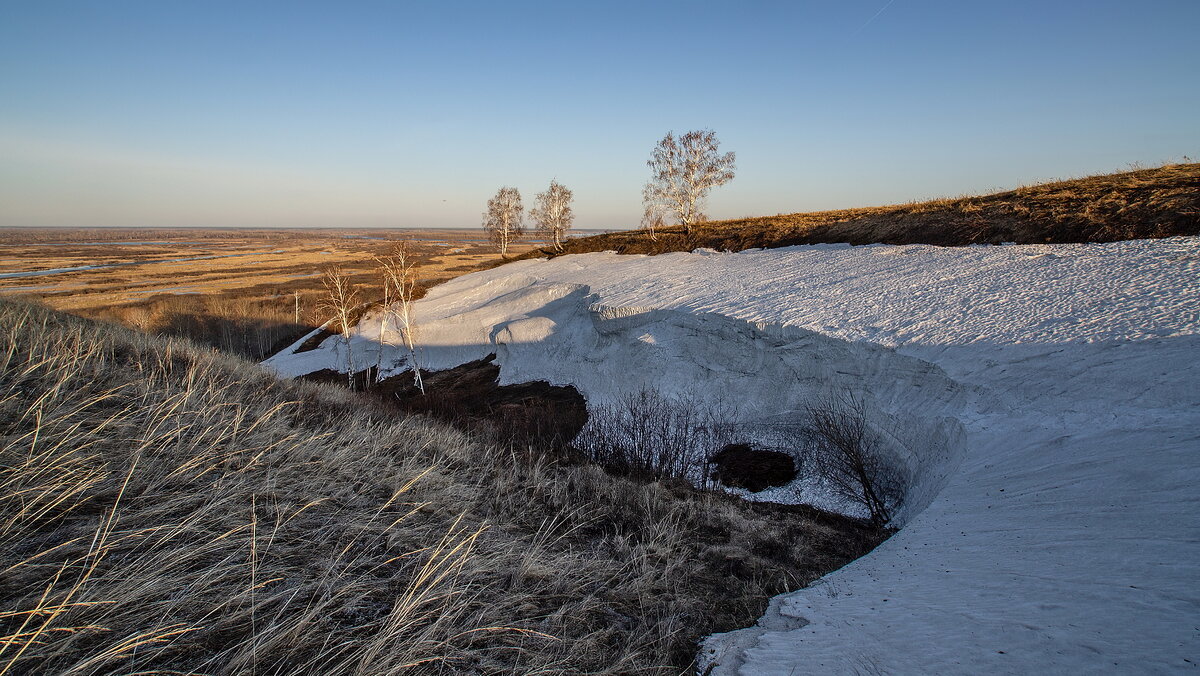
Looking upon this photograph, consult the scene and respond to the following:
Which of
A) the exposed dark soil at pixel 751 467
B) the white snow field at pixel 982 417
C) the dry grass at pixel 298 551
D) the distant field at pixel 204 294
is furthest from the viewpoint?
the distant field at pixel 204 294

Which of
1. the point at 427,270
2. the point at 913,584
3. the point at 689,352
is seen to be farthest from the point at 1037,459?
the point at 427,270

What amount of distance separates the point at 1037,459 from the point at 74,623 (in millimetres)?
8643

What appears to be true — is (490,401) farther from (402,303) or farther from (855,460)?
(855,460)

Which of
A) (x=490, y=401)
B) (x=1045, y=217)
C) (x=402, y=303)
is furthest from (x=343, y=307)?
(x=1045, y=217)

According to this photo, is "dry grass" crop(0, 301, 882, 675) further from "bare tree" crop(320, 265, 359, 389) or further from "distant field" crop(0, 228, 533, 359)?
"distant field" crop(0, 228, 533, 359)

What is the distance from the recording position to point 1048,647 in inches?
118

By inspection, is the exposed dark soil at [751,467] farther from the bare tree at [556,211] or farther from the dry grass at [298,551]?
the bare tree at [556,211]

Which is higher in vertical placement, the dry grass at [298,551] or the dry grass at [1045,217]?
the dry grass at [1045,217]

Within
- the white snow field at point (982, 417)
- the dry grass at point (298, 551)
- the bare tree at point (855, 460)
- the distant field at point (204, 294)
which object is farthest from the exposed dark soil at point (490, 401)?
the distant field at point (204, 294)

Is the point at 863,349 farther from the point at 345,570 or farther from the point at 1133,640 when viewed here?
the point at 345,570

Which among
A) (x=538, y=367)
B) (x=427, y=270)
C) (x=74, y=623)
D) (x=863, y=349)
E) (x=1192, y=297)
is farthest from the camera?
(x=427, y=270)

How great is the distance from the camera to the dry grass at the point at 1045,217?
525 inches

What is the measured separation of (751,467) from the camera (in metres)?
11.3

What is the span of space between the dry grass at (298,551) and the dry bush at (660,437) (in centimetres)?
439
